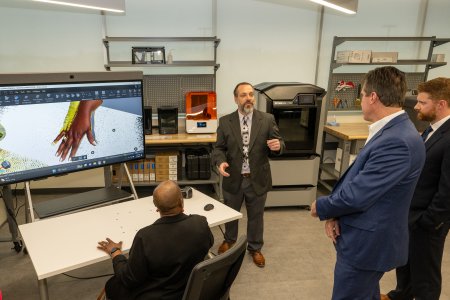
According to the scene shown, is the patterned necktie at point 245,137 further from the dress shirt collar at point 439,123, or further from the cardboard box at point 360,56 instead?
A: the cardboard box at point 360,56

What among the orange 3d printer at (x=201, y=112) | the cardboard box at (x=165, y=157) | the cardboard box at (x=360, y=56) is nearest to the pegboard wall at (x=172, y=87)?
the orange 3d printer at (x=201, y=112)

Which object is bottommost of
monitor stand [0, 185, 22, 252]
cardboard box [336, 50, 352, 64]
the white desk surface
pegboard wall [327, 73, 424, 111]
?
monitor stand [0, 185, 22, 252]

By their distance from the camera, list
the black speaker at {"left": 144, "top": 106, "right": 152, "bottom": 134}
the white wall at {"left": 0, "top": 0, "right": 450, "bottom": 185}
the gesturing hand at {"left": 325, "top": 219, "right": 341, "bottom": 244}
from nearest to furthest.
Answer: the gesturing hand at {"left": 325, "top": 219, "right": 341, "bottom": 244} → the black speaker at {"left": 144, "top": 106, "right": 152, "bottom": 134} → the white wall at {"left": 0, "top": 0, "right": 450, "bottom": 185}

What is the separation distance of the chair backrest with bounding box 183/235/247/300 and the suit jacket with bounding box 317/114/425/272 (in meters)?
0.53

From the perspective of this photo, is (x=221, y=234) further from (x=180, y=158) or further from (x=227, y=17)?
(x=227, y=17)

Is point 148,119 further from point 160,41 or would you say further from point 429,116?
point 429,116

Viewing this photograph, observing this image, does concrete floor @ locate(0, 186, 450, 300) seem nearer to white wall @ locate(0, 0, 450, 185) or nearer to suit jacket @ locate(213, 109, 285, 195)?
suit jacket @ locate(213, 109, 285, 195)

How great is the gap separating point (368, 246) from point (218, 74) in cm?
292

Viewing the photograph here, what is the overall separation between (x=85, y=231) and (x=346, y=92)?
3433 millimetres

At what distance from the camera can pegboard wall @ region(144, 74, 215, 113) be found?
3.98 m

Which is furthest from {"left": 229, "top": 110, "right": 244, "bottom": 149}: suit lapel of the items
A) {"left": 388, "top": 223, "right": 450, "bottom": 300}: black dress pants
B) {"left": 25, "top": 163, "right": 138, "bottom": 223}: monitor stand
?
{"left": 388, "top": 223, "right": 450, "bottom": 300}: black dress pants

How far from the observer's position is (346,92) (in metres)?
4.23

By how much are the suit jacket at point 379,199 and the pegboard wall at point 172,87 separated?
104 inches

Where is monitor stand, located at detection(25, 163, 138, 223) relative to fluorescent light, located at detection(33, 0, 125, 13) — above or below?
below
